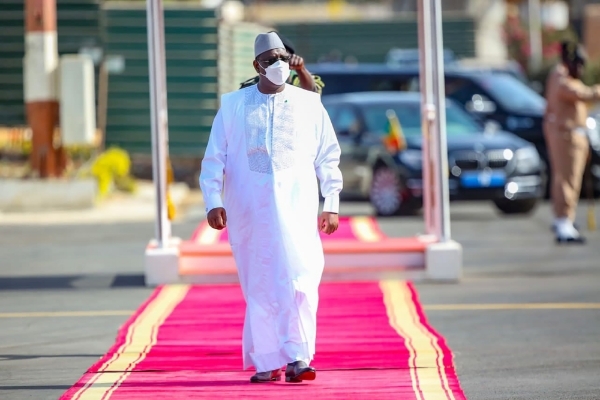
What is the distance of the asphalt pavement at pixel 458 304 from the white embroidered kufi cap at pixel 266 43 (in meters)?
2.11

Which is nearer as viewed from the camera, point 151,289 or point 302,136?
point 302,136

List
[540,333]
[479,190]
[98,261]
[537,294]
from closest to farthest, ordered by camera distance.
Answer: [540,333], [537,294], [98,261], [479,190]

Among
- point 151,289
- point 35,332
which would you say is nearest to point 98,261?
point 151,289

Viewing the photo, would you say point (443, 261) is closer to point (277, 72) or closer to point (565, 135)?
point (565, 135)

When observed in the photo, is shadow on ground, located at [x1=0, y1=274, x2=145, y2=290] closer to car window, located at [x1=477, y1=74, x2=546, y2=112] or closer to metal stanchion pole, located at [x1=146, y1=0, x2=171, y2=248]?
metal stanchion pole, located at [x1=146, y1=0, x2=171, y2=248]

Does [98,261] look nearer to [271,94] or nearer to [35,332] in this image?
[35,332]

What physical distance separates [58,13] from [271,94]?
17.9 m

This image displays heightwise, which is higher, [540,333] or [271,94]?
[271,94]

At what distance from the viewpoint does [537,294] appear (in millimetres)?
12320

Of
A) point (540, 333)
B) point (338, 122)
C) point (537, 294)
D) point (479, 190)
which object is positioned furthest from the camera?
point (338, 122)

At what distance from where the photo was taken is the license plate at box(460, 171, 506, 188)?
1964cm

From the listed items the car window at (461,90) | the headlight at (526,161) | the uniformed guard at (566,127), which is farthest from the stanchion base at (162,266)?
the car window at (461,90)

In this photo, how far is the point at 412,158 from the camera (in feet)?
65.7

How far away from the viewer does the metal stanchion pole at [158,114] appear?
41.3ft
